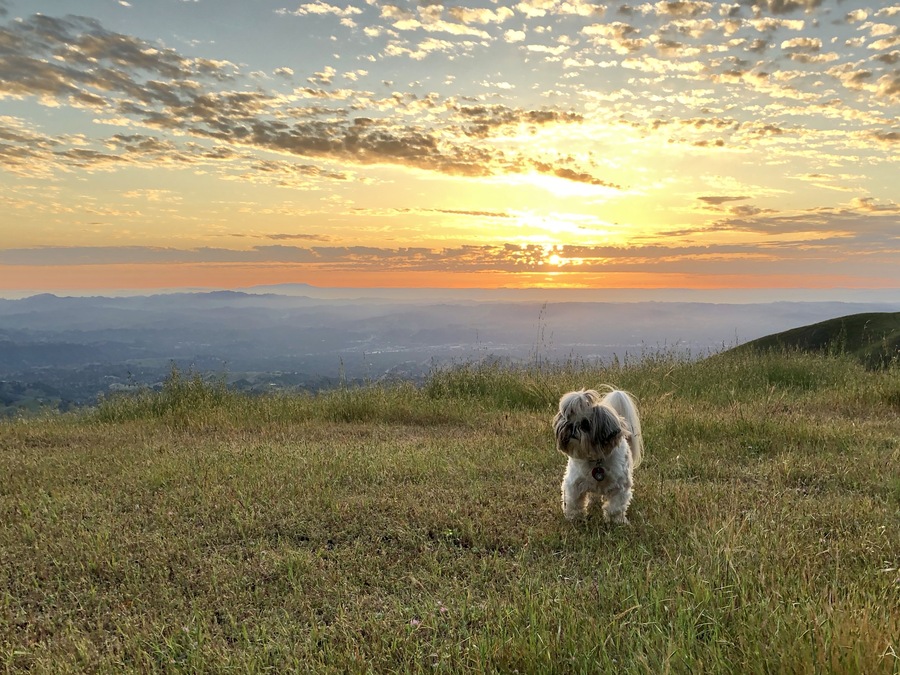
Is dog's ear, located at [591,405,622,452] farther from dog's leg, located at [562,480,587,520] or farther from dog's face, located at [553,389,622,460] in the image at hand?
dog's leg, located at [562,480,587,520]

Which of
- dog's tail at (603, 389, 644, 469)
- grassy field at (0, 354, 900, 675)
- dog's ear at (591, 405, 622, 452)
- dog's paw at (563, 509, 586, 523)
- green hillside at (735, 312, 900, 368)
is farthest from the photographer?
green hillside at (735, 312, 900, 368)

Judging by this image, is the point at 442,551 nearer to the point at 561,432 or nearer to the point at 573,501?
the point at 573,501

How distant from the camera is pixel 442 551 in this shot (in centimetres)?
493

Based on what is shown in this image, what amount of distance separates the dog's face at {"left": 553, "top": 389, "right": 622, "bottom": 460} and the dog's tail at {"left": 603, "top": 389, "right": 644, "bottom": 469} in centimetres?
55

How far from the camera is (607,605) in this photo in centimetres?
381

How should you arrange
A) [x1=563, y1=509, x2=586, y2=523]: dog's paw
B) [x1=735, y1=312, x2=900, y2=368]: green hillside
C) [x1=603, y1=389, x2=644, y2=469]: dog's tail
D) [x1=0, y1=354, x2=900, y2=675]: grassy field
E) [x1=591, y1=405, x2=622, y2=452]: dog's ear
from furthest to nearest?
[x1=735, y1=312, x2=900, y2=368]: green hillside < [x1=603, y1=389, x2=644, y2=469]: dog's tail < [x1=563, y1=509, x2=586, y2=523]: dog's paw < [x1=591, y1=405, x2=622, y2=452]: dog's ear < [x1=0, y1=354, x2=900, y2=675]: grassy field

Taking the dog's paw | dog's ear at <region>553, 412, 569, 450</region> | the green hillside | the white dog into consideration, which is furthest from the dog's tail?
the green hillside

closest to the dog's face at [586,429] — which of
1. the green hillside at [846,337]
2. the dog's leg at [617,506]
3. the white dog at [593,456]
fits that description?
the white dog at [593,456]

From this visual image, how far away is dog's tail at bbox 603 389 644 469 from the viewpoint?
627cm

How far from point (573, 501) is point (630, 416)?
1.22 meters

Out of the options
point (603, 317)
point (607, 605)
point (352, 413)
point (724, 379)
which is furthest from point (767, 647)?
point (603, 317)

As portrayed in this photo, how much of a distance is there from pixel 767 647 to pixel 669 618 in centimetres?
69

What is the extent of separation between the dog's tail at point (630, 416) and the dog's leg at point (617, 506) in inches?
24.8

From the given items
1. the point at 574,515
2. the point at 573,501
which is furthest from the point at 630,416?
the point at 574,515
